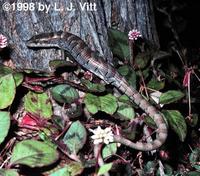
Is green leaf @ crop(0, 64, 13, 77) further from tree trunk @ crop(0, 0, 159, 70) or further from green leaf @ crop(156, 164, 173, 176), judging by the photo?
green leaf @ crop(156, 164, 173, 176)

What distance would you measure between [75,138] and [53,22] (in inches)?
33.3

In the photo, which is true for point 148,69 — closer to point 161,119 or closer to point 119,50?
point 119,50

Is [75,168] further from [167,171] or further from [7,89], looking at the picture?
[167,171]

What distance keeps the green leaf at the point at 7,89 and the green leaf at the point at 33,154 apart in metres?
0.36

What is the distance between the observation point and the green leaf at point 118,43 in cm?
244

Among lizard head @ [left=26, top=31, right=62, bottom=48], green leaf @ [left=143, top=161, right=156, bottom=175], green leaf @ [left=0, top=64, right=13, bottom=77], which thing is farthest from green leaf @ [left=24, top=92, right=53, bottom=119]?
green leaf @ [left=143, top=161, right=156, bottom=175]

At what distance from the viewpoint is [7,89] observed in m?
1.98

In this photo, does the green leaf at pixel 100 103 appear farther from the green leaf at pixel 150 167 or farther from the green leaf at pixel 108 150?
the green leaf at pixel 150 167

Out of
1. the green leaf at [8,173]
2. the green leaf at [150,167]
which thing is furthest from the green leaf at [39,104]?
the green leaf at [150,167]

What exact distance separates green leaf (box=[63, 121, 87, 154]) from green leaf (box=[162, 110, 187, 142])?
2.08 feet

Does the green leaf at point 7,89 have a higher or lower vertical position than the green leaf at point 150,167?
higher

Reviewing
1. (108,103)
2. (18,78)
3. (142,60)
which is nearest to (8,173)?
(18,78)

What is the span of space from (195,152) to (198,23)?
4.75 m

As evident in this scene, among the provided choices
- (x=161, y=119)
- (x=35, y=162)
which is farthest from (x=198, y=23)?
(x=35, y=162)
